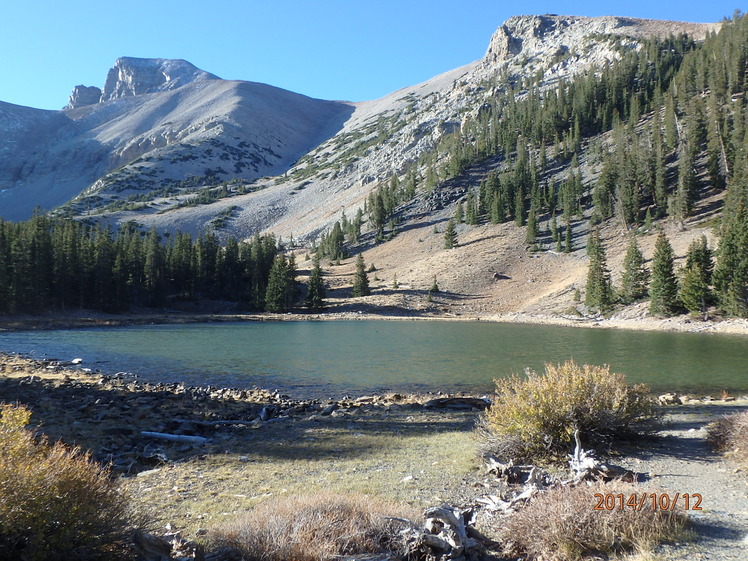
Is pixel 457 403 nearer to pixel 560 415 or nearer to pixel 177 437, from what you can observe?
pixel 560 415

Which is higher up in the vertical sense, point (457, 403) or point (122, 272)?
point (122, 272)

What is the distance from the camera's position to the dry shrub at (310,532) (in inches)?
173

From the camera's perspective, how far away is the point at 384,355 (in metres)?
31.4

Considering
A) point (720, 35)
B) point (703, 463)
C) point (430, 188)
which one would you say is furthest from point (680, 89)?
point (703, 463)

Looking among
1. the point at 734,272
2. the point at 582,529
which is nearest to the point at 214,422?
the point at 582,529

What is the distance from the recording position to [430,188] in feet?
401

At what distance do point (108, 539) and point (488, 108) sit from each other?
185m

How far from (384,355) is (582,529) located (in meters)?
26.9

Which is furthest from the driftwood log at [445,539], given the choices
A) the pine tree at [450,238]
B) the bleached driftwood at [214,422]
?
the pine tree at [450,238]

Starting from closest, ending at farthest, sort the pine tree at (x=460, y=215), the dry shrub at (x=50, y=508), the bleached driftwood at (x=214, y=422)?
the dry shrub at (x=50, y=508) → the bleached driftwood at (x=214, y=422) → the pine tree at (x=460, y=215)

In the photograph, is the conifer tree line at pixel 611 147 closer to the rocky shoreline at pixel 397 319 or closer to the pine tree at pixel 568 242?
the pine tree at pixel 568 242

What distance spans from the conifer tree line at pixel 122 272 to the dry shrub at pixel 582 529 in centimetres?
6767

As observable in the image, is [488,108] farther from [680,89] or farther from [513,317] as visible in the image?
[513,317]
